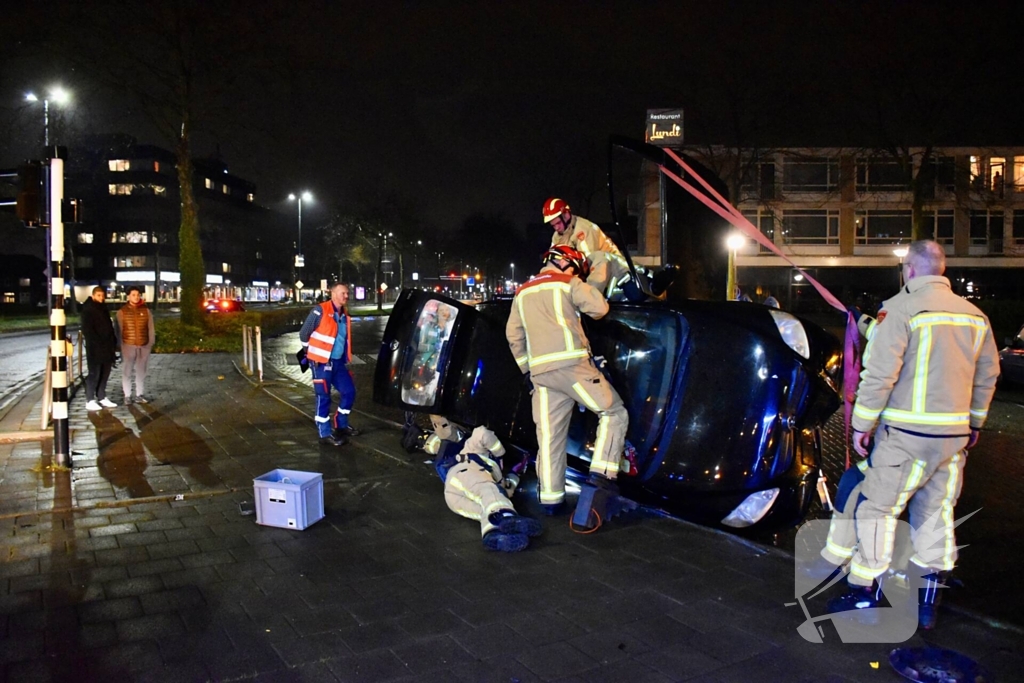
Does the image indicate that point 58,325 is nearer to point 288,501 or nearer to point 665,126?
point 288,501

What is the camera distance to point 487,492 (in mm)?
4914

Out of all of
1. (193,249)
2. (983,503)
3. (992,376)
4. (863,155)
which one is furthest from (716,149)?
(992,376)

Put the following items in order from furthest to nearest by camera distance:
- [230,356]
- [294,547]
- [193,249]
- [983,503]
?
[193,249] → [230,356] → [983,503] → [294,547]

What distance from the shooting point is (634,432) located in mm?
4719

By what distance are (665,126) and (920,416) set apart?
14170 mm

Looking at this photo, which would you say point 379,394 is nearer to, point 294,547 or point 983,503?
point 294,547

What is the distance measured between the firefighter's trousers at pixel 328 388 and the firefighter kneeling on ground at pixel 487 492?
6.98 feet

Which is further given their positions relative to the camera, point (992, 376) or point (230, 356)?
point (230, 356)

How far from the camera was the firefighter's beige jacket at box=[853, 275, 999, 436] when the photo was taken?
11.4ft

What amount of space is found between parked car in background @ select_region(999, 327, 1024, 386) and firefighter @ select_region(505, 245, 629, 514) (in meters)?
11.5

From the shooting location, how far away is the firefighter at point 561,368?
461cm

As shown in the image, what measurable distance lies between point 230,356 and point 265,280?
88559 mm

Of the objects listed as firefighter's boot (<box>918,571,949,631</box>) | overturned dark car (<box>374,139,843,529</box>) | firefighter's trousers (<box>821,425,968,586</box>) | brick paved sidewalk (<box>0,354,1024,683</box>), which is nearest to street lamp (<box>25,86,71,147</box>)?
brick paved sidewalk (<box>0,354,1024,683</box>)

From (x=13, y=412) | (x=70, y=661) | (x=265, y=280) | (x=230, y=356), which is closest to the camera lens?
(x=70, y=661)
